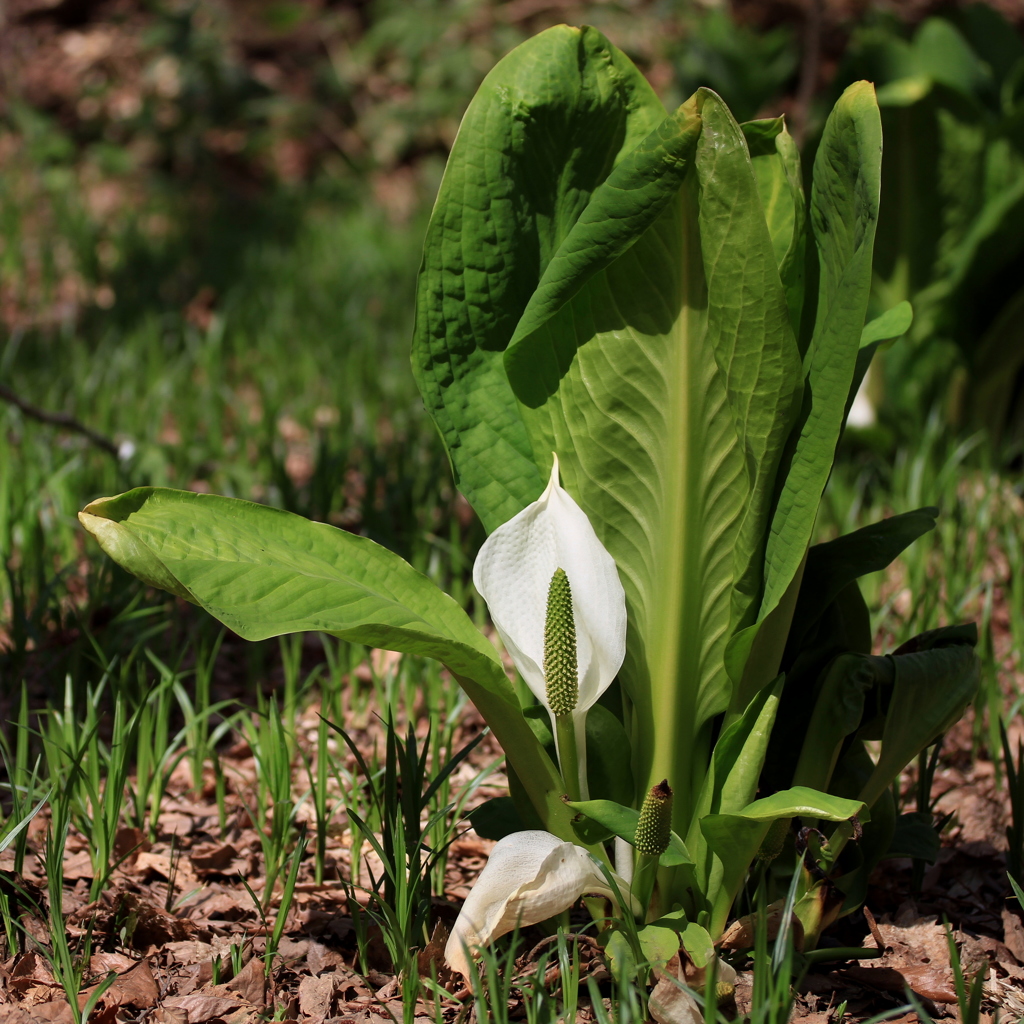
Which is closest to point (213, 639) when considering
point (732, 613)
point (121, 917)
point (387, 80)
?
point (121, 917)

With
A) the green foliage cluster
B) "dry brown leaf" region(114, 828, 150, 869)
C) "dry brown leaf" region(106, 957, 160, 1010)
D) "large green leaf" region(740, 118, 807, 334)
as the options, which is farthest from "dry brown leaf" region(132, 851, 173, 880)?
the green foliage cluster

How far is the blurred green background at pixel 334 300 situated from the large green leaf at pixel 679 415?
0.78m

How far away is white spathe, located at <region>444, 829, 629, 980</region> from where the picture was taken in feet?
3.20

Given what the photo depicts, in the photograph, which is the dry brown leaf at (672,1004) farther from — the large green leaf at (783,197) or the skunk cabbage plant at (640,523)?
the large green leaf at (783,197)

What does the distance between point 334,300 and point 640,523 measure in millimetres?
3058

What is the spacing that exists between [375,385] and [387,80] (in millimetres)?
4110

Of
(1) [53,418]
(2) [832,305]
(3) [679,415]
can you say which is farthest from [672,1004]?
(1) [53,418]

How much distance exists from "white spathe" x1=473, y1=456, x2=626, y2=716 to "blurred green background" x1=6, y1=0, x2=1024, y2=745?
0.77 m

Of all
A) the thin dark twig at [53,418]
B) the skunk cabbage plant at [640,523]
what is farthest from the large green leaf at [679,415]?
the thin dark twig at [53,418]

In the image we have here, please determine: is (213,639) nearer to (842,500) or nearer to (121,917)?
(121,917)

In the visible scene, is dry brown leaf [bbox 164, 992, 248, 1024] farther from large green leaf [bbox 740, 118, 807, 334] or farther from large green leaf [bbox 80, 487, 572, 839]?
large green leaf [bbox 740, 118, 807, 334]

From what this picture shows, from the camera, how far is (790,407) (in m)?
0.98

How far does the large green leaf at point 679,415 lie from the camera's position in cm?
95

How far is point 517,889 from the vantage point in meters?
0.97
